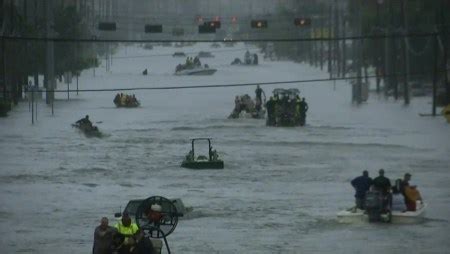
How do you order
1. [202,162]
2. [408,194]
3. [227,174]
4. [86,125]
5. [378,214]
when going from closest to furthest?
[378,214] < [408,194] < [227,174] < [202,162] < [86,125]

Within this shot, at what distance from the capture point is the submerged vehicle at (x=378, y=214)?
1312 inches

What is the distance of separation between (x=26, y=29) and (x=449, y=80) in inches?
1027

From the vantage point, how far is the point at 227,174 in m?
45.8

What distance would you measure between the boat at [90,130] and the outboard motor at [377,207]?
28.7 meters

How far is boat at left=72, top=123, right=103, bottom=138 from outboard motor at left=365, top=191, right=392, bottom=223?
94.0 ft

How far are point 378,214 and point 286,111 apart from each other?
111 feet

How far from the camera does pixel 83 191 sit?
1625 inches

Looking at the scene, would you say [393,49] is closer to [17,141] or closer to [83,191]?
[17,141]

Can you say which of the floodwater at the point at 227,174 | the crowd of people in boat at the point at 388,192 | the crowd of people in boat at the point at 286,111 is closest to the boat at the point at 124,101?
the floodwater at the point at 227,174

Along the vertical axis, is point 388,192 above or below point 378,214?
above

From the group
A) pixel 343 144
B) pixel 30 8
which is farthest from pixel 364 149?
pixel 30 8

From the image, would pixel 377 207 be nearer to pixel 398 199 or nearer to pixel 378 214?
pixel 378 214

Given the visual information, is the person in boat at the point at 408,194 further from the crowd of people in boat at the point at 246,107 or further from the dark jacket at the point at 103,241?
the crowd of people in boat at the point at 246,107

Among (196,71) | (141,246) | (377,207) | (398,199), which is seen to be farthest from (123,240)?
(196,71)
